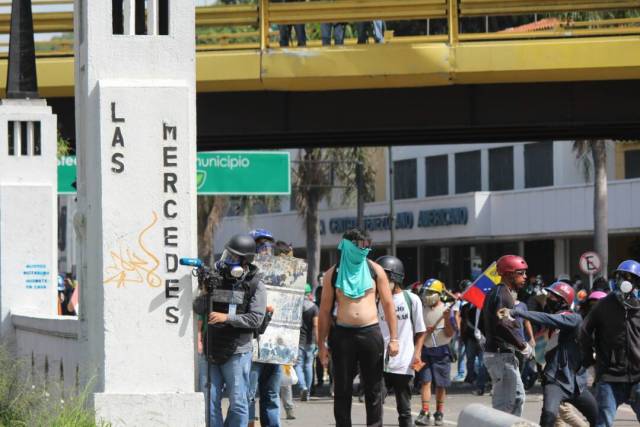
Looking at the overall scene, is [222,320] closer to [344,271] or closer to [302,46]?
[344,271]

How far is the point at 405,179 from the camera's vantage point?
64812 millimetres

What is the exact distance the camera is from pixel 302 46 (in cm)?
2166

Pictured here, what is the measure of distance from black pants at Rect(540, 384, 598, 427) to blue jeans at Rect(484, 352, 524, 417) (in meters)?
0.77

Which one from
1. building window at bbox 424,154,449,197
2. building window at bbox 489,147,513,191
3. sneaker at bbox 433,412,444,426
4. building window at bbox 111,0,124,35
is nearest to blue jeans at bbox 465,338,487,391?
sneaker at bbox 433,412,444,426

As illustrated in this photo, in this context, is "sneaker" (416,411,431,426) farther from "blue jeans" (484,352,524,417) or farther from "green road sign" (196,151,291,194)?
"green road sign" (196,151,291,194)

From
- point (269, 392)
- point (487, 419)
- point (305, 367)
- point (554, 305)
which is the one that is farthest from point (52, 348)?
point (305, 367)

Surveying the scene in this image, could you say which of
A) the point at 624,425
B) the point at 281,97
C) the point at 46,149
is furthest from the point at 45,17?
the point at 624,425

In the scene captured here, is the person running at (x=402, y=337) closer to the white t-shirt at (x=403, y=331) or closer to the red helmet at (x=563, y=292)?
the white t-shirt at (x=403, y=331)

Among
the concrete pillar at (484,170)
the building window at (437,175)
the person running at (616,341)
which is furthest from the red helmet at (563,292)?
the building window at (437,175)

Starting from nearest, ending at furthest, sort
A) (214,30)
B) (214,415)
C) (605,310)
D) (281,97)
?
(214,415) < (605,310) < (281,97) < (214,30)

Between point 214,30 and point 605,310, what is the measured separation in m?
47.1

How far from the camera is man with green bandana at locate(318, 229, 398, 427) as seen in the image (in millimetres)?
11359

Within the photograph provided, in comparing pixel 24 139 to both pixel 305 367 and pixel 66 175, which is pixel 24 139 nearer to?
pixel 305 367

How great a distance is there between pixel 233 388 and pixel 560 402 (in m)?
2.60
